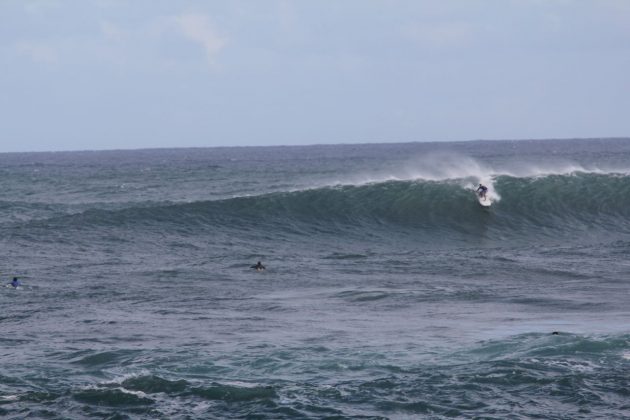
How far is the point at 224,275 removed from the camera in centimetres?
2741

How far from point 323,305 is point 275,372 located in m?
6.34

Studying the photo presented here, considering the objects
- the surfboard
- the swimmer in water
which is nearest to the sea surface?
the swimmer in water

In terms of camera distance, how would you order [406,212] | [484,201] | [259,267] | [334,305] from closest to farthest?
[334,305] < [259,267] < [406,212] < [484,201]

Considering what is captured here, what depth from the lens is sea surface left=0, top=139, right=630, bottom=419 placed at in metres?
14.7

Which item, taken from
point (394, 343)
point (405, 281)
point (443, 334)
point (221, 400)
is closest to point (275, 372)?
point (221, 400)

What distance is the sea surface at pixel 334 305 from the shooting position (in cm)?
1466

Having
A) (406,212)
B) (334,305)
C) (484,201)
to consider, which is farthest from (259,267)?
(484,201)

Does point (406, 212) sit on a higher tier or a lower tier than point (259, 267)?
higher

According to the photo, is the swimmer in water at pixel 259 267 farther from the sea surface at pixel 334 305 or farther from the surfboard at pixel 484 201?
the surfboard at pixel 484 201

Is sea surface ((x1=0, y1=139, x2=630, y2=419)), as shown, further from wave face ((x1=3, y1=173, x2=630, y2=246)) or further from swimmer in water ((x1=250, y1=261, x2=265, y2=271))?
swimmer in water ((x1=250, y1=261, x2=265, y2=271))

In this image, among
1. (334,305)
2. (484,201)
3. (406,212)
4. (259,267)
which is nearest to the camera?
(334,305)

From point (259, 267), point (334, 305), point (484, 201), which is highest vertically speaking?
point (484, 201)

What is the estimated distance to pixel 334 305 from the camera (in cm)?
2244

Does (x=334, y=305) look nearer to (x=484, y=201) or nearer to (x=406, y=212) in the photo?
(x=406, y=212)
